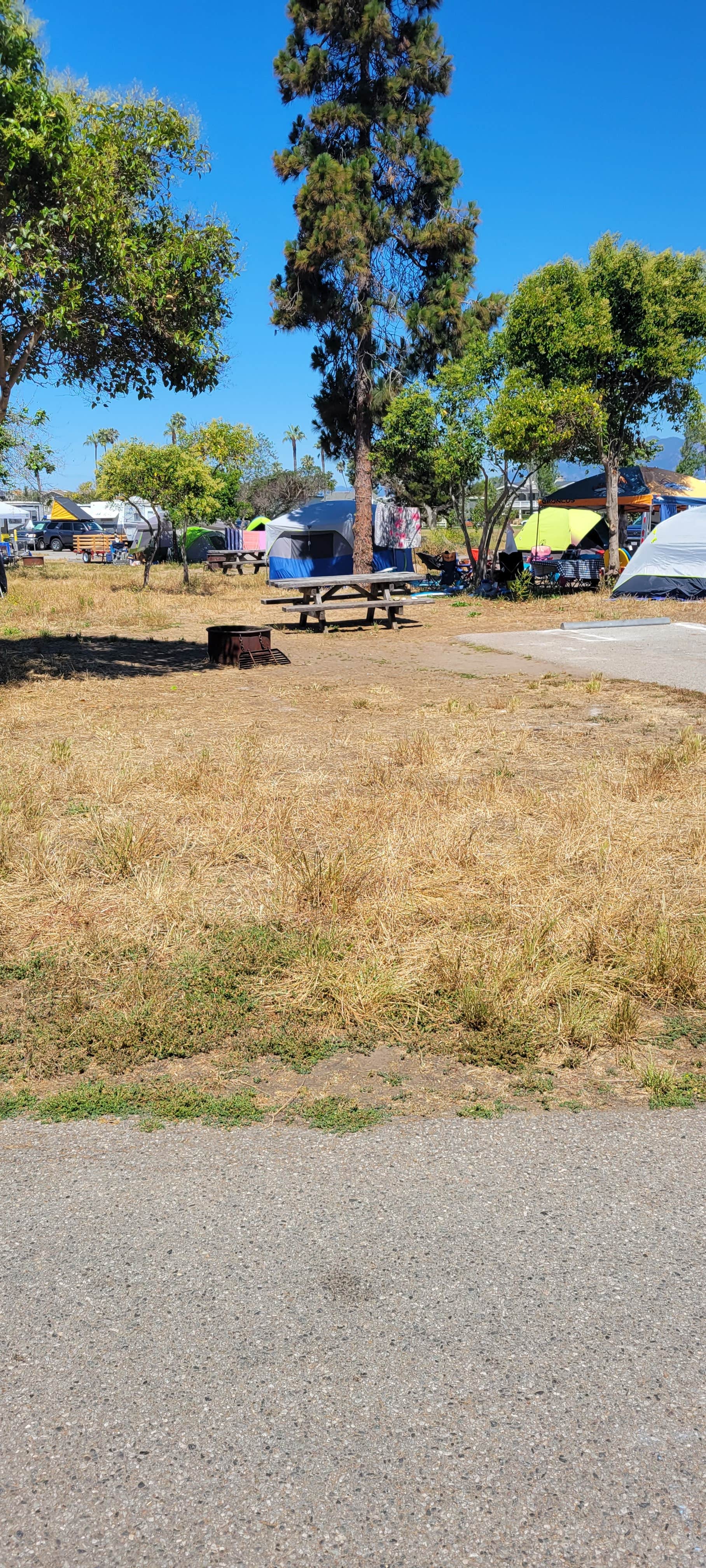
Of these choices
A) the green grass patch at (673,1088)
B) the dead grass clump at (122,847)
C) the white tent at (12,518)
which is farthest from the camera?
the white tent at (12,518)

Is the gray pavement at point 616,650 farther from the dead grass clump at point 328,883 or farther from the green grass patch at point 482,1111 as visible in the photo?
the green grass patch at point 482,1111

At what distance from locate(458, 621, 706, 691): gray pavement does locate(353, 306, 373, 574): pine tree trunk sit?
1122 centimetres

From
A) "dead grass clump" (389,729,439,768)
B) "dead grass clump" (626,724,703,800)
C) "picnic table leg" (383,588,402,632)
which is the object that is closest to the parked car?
"picnic table leg" (383,588,402,632)

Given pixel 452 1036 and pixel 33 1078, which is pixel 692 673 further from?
pixel 33 1078

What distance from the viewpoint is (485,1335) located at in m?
2.21

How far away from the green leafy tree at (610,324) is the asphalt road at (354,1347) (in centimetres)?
2400

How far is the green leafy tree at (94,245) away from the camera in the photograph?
10211 millimetres

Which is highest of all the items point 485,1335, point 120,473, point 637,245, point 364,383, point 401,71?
point 401,71

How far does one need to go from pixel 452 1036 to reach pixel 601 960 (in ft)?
2.63

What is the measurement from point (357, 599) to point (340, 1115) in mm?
18891

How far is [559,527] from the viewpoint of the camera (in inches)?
1267

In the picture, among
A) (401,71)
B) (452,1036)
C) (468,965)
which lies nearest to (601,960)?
(468,965)

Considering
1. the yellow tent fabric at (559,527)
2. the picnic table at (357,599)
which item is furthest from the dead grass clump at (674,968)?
the yellow tent fabric at (559,527)

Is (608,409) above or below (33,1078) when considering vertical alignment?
above
